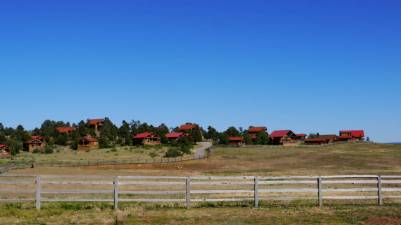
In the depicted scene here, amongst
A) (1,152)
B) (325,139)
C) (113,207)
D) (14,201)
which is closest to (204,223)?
(113,207)

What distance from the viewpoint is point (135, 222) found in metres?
17.3

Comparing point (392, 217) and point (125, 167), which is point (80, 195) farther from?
point (125, 167)

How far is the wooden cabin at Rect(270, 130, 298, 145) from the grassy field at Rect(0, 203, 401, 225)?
437 feet

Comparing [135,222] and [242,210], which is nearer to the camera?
[135,222]

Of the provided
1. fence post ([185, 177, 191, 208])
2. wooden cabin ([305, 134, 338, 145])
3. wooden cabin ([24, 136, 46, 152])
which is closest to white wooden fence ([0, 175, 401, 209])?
fence post ([185, 177, 191, 208])

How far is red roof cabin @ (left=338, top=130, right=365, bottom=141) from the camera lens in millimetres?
163625

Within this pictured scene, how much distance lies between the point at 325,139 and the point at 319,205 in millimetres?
136517

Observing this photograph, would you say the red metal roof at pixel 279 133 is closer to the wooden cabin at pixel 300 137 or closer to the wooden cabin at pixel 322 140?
the wooden cabin at pixel 322 140

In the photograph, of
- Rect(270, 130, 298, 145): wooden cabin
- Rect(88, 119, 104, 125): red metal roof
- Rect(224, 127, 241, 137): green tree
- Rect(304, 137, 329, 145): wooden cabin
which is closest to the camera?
Rect(270, 130, 298, 145): wooden cabin

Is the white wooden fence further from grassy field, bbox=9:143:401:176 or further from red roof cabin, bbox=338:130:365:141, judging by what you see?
red roof cabin, bbox=338:130:365:141

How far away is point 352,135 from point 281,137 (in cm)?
2931

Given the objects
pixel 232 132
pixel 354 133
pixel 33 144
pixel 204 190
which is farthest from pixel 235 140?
pixel 204 190

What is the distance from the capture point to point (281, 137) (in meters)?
154

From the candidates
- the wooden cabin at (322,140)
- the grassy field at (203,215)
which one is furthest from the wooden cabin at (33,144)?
the grassy field at (203,215)
